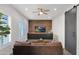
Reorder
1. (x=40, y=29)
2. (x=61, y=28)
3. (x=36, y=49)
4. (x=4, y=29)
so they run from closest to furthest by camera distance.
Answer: (x=4, y=29) → (x=36, y=49) → (x=61, y=28) → (x=40, y=29)

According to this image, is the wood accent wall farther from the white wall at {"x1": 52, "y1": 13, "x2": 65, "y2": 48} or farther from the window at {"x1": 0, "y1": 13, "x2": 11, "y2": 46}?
the window at {"x1": 0, "y1": 13, "x2": 11, "y2": 46}

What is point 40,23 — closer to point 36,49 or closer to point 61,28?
Answer: point 61,28

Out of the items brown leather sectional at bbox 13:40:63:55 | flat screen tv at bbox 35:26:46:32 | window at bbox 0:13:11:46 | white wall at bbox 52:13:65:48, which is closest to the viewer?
window at bbox 0:13:11:46

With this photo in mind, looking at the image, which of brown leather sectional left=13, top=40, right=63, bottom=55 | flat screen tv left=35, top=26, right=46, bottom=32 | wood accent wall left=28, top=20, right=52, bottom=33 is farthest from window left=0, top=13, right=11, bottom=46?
wood accent wall left=28, top=20, right=52, bottom=33

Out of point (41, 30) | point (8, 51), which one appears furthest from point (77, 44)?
point (41, 30)

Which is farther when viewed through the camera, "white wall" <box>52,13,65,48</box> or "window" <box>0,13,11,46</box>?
"white wall" <box>52,13,65,48</box>

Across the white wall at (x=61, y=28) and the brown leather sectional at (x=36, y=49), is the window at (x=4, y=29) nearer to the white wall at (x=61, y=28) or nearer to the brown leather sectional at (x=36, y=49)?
the brown leather sectional at (x=36, y=49)

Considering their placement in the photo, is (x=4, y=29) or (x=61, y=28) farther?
(x=61, y=28)

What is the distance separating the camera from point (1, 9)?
4980 mm

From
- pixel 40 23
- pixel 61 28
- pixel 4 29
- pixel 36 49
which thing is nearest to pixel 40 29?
pixel 40 23
